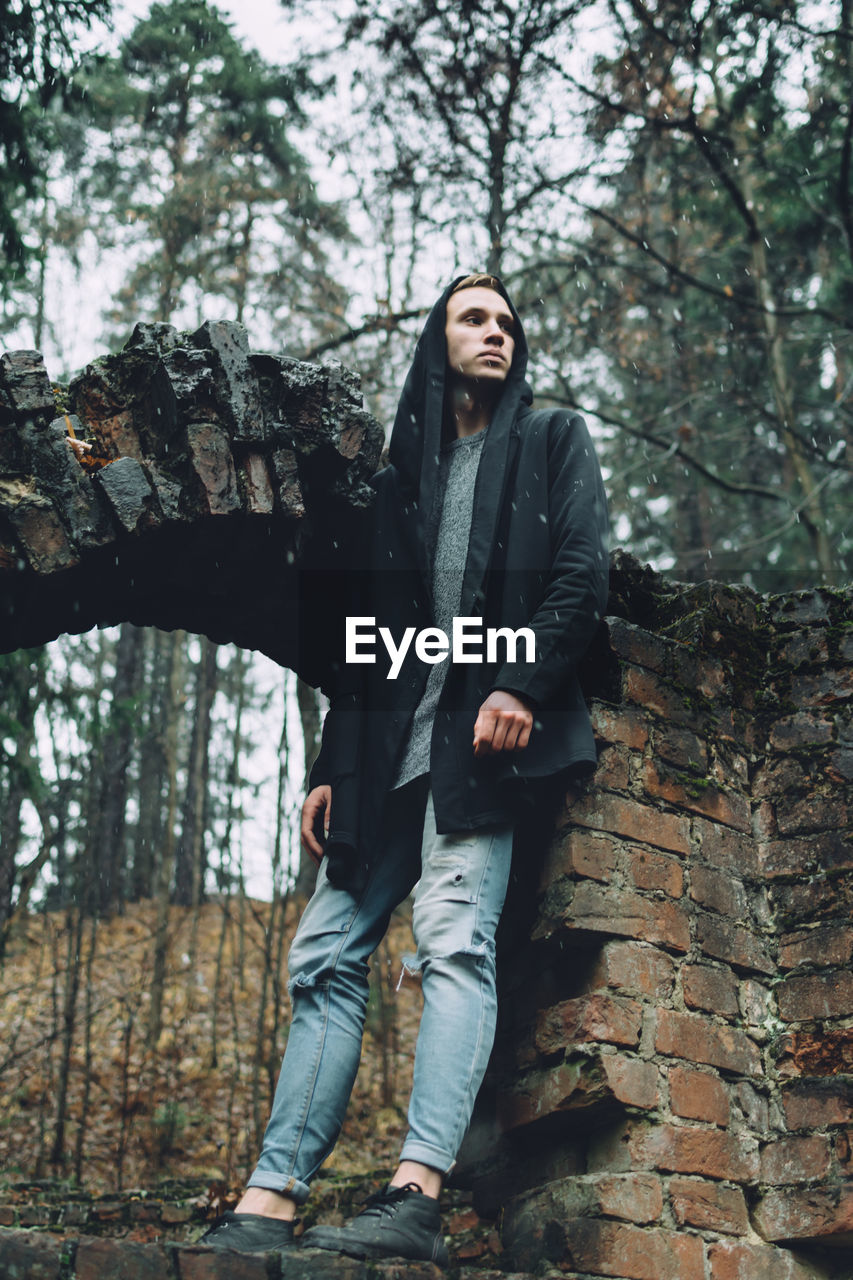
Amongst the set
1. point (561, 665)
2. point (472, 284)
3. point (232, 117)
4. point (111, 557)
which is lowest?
point (561, 665)

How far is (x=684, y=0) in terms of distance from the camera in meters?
8.71

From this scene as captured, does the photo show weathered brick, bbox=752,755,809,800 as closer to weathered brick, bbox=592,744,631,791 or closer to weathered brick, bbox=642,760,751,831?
weathered brick, bbox=642,760,751,831

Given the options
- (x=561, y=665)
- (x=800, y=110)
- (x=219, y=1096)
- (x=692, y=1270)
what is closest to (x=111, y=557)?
(x=561, y=665)

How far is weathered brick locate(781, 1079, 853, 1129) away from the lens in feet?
9.09

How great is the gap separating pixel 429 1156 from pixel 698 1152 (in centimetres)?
74

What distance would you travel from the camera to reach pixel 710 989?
9.71 ft

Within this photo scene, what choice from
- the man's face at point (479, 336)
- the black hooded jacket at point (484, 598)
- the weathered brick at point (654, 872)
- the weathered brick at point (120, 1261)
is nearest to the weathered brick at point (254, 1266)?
the weathered brick at point (120, 1261)

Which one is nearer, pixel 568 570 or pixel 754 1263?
pixel 754 1263

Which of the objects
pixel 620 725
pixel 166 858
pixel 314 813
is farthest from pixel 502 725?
pixel 166 858

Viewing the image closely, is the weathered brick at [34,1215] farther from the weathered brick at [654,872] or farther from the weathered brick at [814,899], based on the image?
the weathered brick at [814,899]

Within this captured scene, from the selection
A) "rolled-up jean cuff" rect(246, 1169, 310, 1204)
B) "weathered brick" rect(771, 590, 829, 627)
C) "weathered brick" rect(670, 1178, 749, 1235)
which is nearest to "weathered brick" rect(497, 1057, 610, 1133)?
"weathered brick" rect(670, 1178, 749, 1235)

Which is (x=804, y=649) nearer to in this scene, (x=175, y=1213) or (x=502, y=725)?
(x=502, y=725)

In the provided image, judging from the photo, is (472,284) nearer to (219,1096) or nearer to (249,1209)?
(249,1209)

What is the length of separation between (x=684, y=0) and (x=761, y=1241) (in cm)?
894
